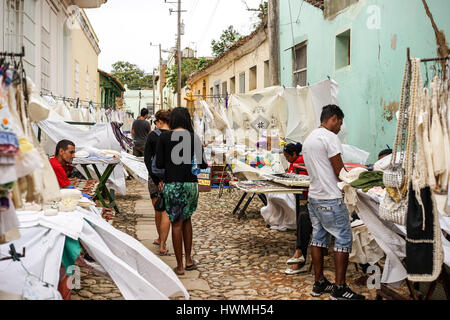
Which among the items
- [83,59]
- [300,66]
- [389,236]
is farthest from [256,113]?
[83,59]

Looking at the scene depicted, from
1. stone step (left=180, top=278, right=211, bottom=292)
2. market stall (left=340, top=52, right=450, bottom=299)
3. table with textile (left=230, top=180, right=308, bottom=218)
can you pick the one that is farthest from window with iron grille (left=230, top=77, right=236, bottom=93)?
market stall (left=340, top=52, right=450, bottom=299)

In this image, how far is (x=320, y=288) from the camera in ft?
14.9

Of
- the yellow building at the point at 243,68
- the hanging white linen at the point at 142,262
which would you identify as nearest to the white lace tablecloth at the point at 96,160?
the hanging white linen at the point at 142,262

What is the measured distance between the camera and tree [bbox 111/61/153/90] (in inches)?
2424

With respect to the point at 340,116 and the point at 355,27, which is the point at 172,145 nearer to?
the point at 340,116

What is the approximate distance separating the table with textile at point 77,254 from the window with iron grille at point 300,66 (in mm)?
8690

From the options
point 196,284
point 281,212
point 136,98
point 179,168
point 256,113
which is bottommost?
point 196,284

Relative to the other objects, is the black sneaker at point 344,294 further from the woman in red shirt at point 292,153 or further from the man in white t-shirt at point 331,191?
the woman in red shirt at point 292,153

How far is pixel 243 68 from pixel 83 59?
17.9 ft

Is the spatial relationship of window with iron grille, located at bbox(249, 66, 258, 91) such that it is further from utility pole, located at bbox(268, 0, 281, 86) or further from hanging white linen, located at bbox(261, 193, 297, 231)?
hanging white linen, located at bbox(261, 193, 297, 231)

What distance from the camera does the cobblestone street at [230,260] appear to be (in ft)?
15.1

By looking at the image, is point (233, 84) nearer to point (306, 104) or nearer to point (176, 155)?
point (306, 104)

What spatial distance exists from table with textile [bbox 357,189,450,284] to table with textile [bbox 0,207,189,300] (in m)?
1.83

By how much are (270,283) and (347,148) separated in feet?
12.1
